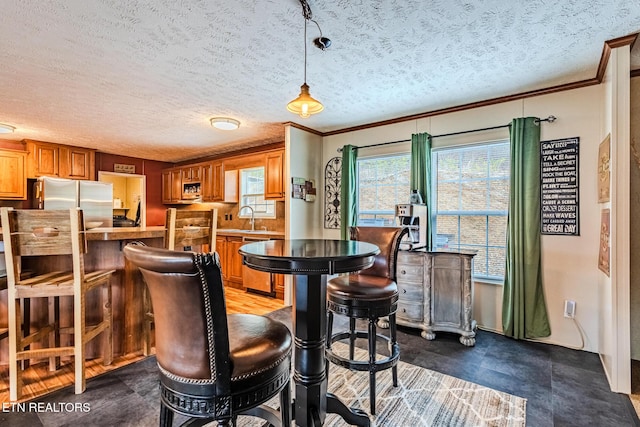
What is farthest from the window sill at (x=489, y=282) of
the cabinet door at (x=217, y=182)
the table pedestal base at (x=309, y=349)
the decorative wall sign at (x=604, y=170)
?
the cabinet door at (x=217, y=182)

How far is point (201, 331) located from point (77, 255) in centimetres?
162

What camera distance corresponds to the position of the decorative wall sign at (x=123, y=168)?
6.22 metres

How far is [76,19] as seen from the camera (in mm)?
1943

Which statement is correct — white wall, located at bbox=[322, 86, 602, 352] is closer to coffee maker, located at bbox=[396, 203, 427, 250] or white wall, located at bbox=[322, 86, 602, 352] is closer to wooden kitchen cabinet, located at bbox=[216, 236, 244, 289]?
coffee maker, located at bbox=[396, 203, 427, 250]

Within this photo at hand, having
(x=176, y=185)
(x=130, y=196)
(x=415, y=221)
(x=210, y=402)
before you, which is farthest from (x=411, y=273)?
(x=130, y=196)

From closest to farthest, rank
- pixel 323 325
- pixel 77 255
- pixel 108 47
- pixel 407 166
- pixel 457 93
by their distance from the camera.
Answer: pixel 323 325 < pixel 77 255 < pixel 108 47 < pixel 457 93 < pixel 407 166

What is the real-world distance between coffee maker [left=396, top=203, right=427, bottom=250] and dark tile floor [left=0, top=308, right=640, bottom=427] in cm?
101

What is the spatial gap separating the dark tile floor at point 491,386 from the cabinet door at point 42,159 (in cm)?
451

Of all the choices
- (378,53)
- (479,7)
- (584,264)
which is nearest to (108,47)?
(378,53)

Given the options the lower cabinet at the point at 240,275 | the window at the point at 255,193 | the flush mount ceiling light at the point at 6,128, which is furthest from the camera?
the window at the point at 255,193

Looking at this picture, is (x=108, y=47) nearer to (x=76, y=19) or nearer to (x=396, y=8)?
(x=76, y=19)

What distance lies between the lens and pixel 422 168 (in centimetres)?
361

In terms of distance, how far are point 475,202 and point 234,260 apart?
3775 mm

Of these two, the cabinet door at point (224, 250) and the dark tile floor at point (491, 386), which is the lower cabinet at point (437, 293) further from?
the cabinet door at point (224, 250)
